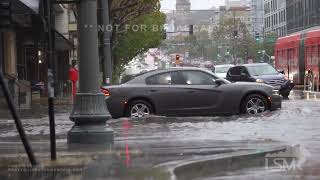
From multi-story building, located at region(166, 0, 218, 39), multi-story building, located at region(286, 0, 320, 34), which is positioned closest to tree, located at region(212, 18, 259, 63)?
multi-story building, located at region(166, 0, 218, 39)

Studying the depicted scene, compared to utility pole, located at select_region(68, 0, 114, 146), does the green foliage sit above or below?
above

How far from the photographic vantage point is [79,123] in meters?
11.5

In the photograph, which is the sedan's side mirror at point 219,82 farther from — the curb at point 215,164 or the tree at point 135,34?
the tree at point 135,34

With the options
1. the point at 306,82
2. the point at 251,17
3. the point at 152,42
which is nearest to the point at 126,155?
the point at 306,82

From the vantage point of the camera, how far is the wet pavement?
10508 millimetres

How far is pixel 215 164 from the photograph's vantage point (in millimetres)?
9422

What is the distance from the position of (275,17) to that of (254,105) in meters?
103

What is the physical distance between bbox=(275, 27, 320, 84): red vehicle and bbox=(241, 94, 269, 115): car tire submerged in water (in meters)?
16.7

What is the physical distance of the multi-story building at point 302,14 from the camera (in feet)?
287

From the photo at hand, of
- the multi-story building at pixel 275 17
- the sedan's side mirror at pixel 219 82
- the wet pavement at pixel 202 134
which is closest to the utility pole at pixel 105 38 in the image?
the wet pavement at pixel 202 134

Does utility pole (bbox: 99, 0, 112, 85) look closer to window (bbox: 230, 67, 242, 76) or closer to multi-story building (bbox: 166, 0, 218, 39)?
window (bbox: 230, 67, 242, 76)

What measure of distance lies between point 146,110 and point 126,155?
6.89 metres

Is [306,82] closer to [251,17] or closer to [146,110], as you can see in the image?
[146,110]

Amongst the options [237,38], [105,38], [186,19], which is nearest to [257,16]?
[237,38]
